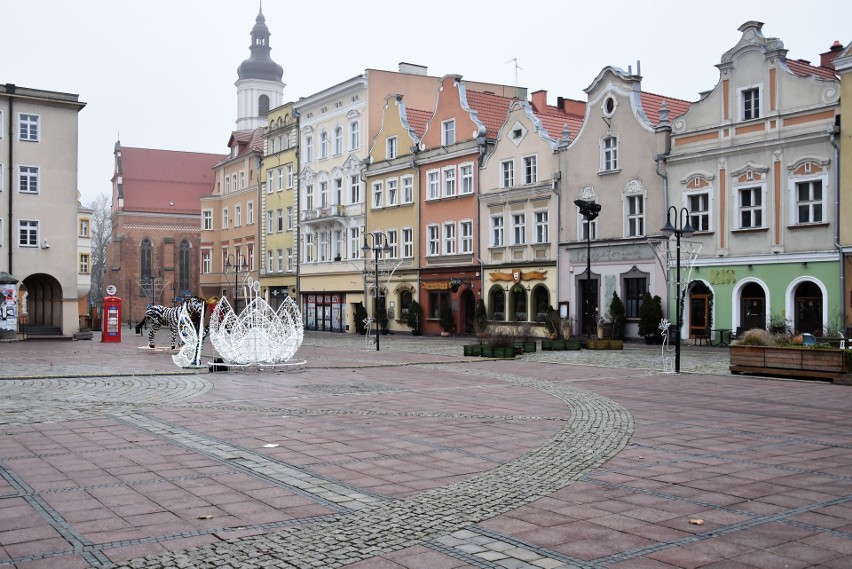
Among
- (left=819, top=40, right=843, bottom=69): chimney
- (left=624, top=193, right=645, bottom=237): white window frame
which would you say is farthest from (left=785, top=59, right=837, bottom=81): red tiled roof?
(left=624, top=193, right=645, bottom=237): white window frame

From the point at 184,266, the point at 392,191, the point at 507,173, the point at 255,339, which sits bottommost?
the point at 255,339

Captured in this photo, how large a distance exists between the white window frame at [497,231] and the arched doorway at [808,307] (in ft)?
51.1

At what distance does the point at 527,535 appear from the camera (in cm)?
627

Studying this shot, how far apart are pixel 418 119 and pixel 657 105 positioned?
54.4 feet

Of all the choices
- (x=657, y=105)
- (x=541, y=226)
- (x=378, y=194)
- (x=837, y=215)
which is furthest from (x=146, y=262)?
(x=837, y=215)

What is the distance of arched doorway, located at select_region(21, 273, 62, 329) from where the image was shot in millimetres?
44662

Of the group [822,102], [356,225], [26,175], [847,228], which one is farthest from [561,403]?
[356,225]

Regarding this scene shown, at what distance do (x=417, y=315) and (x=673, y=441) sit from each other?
1480 inches

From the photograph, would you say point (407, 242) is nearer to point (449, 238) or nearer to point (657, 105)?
point (449, 238)

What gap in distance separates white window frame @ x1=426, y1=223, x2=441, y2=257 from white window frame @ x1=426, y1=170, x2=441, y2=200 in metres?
1.59

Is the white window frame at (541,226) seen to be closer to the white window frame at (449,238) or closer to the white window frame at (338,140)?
the white window frame at (449,238)

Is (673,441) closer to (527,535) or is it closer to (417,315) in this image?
(527,535)

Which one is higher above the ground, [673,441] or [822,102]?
[822,102]

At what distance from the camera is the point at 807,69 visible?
109 ft
